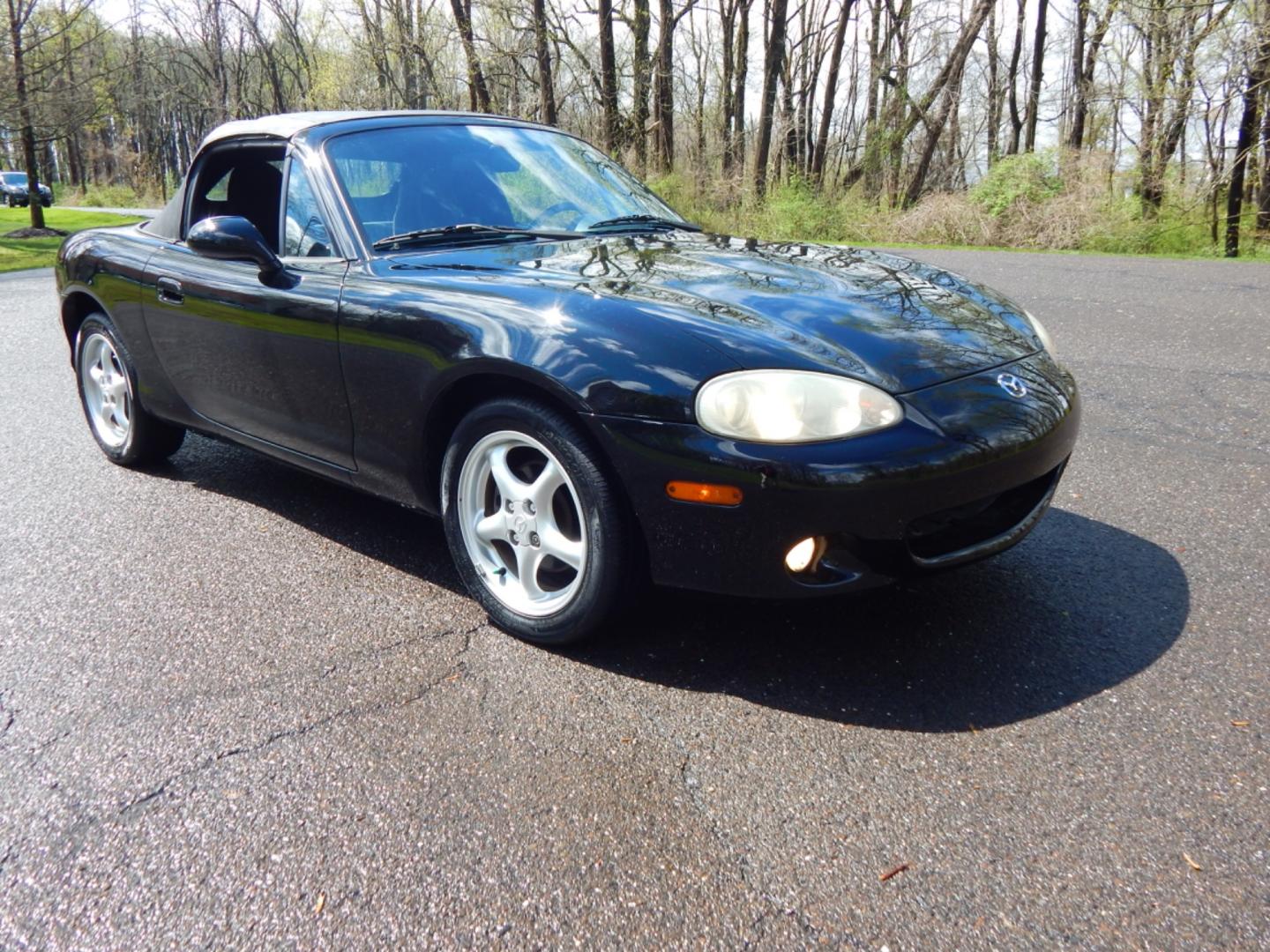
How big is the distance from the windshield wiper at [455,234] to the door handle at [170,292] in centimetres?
105

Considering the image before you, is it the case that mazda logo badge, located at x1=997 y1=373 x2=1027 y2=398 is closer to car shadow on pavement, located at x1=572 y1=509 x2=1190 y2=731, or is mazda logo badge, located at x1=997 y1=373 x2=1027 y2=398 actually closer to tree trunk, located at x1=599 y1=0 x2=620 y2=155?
car shadow on pavement, located at x1=572 y1=509 x2=1190 y2=731

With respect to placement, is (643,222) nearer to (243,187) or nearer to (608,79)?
(243,187)

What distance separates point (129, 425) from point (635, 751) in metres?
3.25

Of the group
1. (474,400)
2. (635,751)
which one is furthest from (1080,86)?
(635,751)

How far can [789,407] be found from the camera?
2.39 m

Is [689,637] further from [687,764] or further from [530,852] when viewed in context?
[530,852]

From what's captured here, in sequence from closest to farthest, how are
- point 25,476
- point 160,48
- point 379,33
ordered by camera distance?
point 25,476 → point 379,33 → point 160,48

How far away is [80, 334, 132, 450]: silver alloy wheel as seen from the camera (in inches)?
179

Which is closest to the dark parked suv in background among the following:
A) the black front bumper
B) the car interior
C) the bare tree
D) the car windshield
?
the bare tree

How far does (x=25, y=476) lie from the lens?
4566mm

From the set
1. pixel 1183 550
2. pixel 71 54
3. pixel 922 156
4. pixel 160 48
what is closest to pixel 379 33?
pixel 71 54

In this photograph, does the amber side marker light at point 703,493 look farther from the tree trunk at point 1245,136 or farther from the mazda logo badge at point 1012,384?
the tree trunk at point 1245,136

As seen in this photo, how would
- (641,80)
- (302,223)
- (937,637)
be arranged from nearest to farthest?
(937,637) → (302,223) → (641,80)

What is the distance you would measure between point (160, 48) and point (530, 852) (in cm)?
6258
